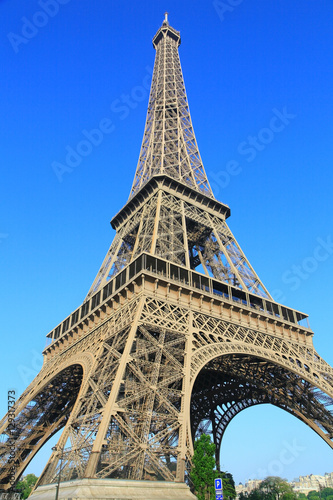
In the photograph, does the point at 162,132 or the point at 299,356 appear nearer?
the point at 299,356

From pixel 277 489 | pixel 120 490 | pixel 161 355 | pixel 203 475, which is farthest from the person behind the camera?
pixel 277 489

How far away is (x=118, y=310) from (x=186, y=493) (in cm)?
1304

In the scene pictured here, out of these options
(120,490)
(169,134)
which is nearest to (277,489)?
(169,134)

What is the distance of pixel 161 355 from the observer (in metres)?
26.0

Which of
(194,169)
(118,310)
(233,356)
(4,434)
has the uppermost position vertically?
(194,169)

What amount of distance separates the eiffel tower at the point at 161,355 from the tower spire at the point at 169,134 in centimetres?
27

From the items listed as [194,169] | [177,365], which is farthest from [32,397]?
[194,169]

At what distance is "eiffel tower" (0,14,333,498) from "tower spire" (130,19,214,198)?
0.27m

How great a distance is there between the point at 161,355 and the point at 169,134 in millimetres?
33611

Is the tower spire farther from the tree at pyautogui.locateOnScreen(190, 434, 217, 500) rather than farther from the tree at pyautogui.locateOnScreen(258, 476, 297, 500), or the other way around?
the tree at pyautogui.locateOnScreen(258, 476, 297, 500)

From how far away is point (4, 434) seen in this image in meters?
35.8

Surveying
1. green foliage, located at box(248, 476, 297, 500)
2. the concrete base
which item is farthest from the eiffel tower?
green foliage, located at box(248, 476, 297, 500)

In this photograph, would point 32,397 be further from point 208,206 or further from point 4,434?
point 208,206

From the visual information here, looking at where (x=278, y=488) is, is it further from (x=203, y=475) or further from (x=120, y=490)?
(x=120, y=490)
